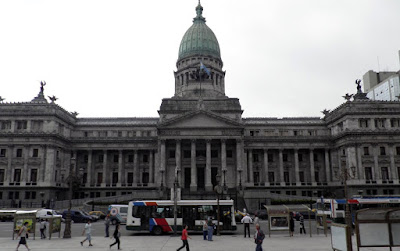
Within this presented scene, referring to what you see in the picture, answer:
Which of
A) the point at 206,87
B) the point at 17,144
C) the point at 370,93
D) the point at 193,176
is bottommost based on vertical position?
the point at 193,176

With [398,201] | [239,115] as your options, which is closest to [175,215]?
[398,201]

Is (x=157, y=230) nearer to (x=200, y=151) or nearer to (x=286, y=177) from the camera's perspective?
(x=200, y=151)

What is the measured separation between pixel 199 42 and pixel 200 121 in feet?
107

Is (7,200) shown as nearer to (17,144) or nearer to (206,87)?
(17,144)

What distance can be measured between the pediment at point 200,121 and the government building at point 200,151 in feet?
0.67

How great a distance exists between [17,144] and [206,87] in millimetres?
43558

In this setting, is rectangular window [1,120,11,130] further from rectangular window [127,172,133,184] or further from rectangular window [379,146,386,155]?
rectangular window [379,146,386,155]

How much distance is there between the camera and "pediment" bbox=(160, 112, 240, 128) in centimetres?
6869

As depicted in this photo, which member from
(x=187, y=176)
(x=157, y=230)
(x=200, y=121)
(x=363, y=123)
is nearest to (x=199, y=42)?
(x=200, y=121)

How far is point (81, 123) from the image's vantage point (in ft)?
264

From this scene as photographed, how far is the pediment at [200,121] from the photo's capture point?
6869 centimetres

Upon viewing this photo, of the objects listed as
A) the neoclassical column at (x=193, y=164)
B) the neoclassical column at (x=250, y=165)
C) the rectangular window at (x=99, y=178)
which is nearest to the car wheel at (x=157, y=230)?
the neoclassical column at (x=193, y=164)

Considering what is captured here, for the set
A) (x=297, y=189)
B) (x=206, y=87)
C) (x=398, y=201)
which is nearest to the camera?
(x=398, y=201)

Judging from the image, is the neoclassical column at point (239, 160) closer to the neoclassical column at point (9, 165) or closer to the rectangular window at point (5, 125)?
the neoclassical column at point (9, 165)
